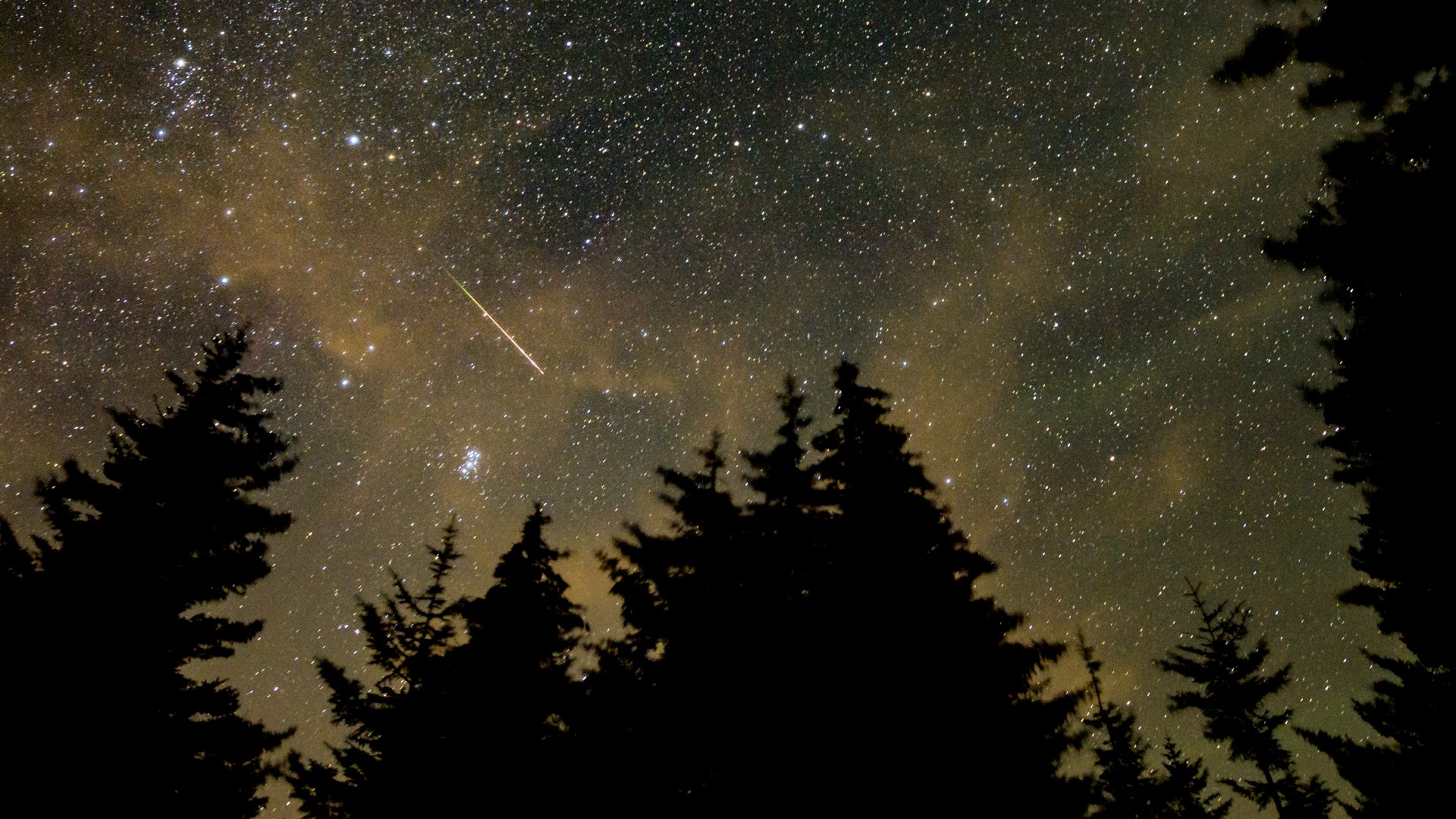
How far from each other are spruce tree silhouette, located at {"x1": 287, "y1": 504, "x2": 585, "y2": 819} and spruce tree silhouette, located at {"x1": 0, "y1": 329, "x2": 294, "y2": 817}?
1505 millimetres

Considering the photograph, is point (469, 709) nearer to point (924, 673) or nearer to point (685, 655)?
point (685, 655)

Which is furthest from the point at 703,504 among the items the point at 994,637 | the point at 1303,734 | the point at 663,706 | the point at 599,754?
the point at 1303,734

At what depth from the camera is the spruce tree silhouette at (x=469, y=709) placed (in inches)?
385

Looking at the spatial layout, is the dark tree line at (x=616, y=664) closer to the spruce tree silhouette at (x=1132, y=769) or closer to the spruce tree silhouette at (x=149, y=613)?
the spruce tree silhouette at (x=149, y=613)

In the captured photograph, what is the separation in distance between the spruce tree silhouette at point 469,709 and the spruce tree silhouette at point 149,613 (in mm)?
1505

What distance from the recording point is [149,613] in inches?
351

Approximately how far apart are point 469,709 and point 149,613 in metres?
5.08

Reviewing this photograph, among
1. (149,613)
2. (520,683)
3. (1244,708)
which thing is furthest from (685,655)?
(1244,708)

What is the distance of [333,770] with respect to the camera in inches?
428

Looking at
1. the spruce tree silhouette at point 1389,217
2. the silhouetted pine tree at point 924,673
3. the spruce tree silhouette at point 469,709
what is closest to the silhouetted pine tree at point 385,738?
the spruce tree silhouette at point 469,709

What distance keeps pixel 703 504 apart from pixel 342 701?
322 inches

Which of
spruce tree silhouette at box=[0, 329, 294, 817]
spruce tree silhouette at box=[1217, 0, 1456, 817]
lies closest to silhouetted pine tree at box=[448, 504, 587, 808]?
spruce tree silhouette at box=[0, 329, 294, 817]

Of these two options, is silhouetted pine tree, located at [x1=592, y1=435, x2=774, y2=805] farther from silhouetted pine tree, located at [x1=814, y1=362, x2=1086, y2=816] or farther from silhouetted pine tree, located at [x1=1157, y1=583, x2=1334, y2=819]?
silhouetted pine tree, located at [x1=1157, y1=583, x2=1334, y2=819]

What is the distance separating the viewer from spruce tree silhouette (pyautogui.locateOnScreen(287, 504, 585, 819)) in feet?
32.1
